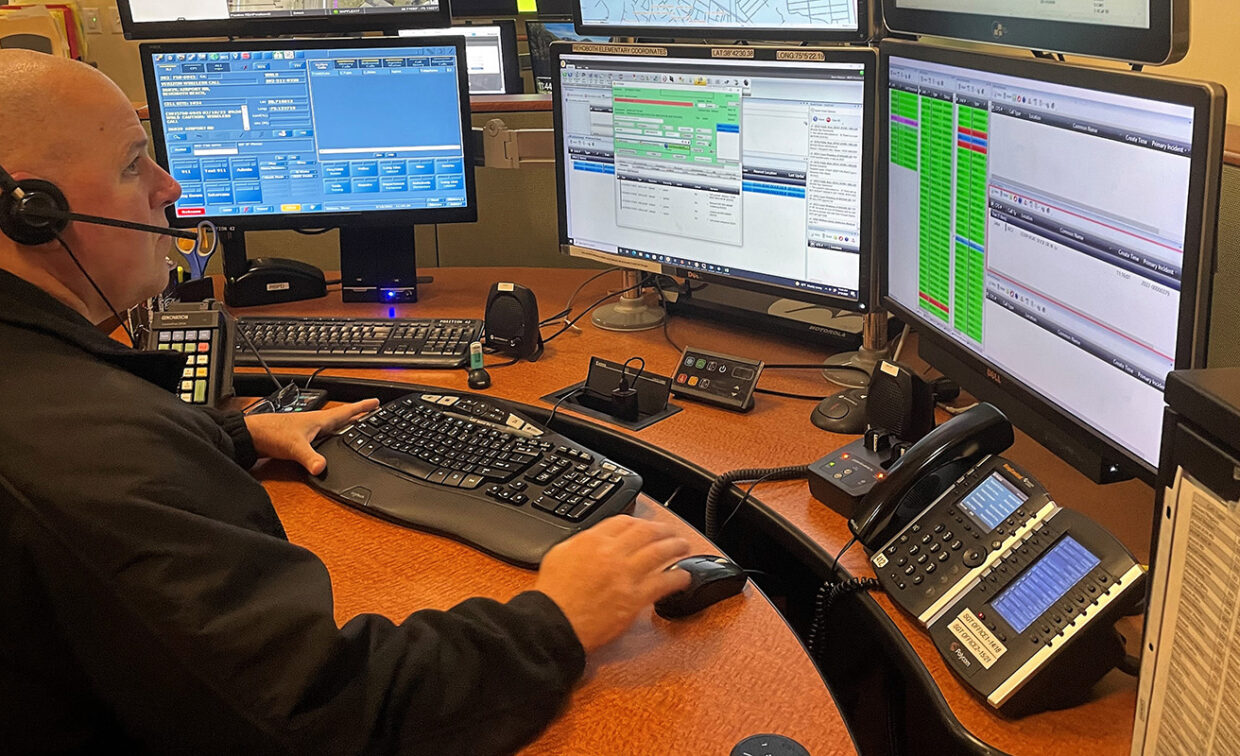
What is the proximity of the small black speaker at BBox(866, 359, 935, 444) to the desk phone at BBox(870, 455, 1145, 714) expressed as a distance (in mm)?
226

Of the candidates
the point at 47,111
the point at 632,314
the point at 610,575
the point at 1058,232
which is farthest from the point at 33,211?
the point at 632,314

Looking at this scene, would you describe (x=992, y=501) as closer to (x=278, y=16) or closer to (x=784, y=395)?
(x=784, y=395)

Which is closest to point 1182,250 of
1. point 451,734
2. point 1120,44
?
point 1120,44

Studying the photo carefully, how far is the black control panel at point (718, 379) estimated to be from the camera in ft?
5.09

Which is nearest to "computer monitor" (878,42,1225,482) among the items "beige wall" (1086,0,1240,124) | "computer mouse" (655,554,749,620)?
"computer mouse" (655,554,749,620)

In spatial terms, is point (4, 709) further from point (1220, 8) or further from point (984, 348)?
point (1220, 8)

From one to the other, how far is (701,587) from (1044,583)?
322 millimetres

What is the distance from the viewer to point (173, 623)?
83cm

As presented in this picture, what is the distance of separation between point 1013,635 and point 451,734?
487 millimetres

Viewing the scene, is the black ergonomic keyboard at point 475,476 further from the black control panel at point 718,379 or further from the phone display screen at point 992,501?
the phone display screen at point 992,501

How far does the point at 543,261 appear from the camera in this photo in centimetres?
239

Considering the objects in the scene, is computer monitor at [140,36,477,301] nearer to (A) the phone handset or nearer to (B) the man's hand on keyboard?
(B) the man's hand on keyboard

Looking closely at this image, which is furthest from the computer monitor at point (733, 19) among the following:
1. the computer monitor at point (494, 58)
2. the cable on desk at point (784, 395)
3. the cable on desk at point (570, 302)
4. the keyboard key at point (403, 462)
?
the computer monitor at point (494, 58)

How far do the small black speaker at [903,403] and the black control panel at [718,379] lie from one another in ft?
0.79
